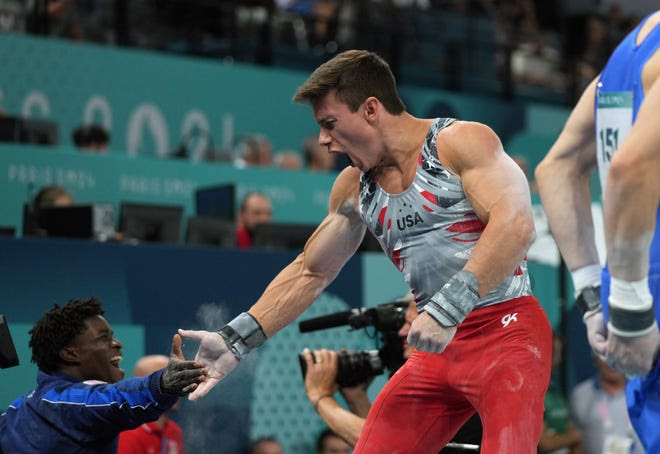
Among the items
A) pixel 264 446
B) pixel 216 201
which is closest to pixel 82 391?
pixel 264 446

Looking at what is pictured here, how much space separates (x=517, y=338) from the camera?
12.4 ft

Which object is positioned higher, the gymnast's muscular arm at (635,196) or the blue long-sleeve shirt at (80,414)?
the gymnast's muscular arm at (635,196)

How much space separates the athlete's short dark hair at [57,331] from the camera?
415 centimetres

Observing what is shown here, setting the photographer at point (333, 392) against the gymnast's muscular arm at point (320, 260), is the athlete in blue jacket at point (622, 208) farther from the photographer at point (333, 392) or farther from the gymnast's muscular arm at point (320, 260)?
the photographer at point (333, 392)

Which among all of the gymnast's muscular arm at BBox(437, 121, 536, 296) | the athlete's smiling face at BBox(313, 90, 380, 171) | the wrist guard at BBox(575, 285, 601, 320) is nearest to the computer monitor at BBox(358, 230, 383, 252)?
the athlete's smiling face at BBox(313, 90, 380, 171)

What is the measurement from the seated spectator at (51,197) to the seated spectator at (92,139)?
125 cm

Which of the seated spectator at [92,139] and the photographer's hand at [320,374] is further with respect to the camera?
the seated spectator at [92,139]

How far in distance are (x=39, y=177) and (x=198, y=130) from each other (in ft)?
9.39

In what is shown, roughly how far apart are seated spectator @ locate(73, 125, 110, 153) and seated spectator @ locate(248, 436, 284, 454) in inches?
148

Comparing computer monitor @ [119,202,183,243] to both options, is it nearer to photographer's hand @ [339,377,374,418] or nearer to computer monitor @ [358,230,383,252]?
computer monitor @ [358,230,383,252]

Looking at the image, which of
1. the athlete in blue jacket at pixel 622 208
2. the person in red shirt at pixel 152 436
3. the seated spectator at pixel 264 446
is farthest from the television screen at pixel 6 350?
the seated spectator at pixel 264 446

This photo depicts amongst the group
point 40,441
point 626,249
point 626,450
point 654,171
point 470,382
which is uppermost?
point 654,171

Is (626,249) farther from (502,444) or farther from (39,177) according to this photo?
(39,177)

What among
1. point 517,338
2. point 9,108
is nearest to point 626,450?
point 517,338
